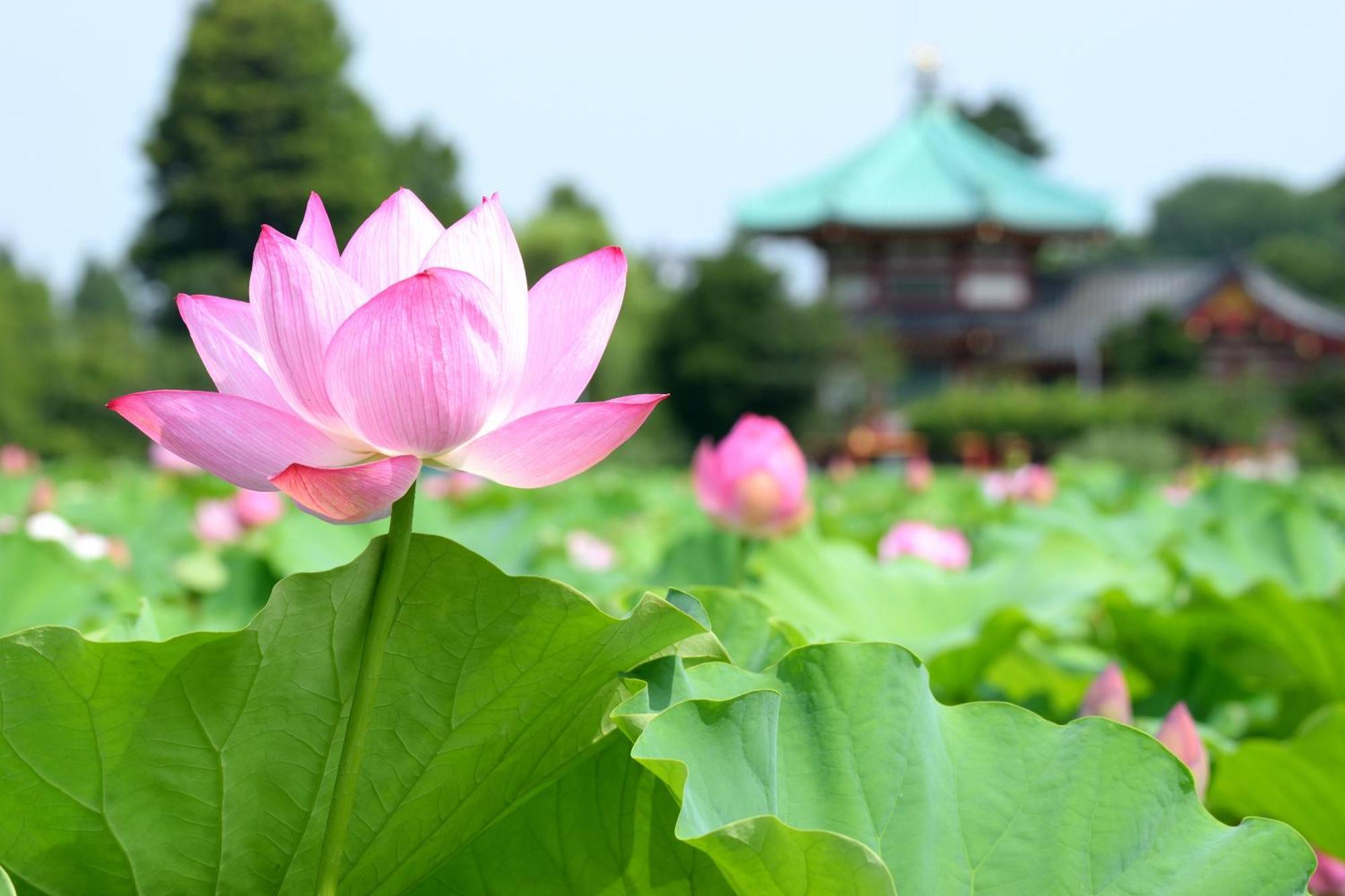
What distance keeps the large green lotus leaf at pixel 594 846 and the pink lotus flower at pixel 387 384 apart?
4.0 inches

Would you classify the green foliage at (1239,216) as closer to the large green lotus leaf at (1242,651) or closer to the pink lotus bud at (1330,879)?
the large green lotus leaf at (1242,651)

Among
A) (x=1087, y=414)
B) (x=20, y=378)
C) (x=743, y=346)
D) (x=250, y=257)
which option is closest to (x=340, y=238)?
(x=250, y=257)

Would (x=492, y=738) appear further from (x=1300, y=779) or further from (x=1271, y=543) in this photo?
(x=1271, y=543)

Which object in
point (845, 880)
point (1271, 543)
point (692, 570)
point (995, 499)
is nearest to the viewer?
point (845, 880)

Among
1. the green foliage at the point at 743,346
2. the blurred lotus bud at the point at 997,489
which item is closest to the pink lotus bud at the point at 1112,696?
the blurred lotus bud at the point at 997,489

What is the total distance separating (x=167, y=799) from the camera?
1.37ft

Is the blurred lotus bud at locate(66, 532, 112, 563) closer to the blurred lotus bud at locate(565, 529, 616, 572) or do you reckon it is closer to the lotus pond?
Answer: the blurred lotus bud at locate(565, 529, 616, 572)

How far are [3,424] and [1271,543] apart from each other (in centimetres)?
1504

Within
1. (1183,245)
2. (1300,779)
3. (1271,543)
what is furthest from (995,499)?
(1183,245)

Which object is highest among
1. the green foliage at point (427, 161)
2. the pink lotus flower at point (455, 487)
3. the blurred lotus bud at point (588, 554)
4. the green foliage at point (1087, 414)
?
the blurred lotus bud at point (588, 554)

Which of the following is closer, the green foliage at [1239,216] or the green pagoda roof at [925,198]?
the green pagoda roof at [925,198]

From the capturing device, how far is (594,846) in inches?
17.3

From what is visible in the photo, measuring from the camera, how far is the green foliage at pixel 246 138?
2272 cm

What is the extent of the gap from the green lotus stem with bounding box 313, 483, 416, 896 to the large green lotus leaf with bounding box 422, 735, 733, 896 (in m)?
0.07
